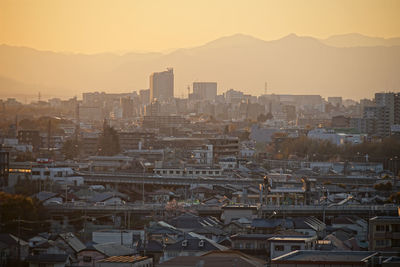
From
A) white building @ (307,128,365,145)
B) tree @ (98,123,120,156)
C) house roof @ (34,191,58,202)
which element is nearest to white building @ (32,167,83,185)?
house roof @ (34,191,58,202)

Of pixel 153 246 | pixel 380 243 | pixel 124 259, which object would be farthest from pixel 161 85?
pixel 124 259

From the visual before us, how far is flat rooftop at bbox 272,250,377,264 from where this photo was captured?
13523 millimetres

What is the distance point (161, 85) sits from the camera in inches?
5118

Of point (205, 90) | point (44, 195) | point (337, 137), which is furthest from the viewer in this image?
point (205, 90)

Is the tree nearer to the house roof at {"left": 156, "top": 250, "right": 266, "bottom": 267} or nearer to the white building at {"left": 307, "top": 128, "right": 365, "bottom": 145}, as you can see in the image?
the white building at {"left": 307, "top": 128, "right": 365, "bottom": 145}

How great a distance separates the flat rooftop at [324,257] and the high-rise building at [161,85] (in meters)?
114

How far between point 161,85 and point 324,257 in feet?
382

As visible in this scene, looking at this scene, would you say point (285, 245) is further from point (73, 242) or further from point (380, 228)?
point (73, 242)

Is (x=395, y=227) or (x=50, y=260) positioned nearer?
(x=50, y=260)

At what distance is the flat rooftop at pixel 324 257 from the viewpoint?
1352 centimetres

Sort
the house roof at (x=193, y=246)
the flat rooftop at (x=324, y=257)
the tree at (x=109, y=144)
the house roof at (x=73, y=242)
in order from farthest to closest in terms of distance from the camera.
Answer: the tree at (x=109, y=144) < the house roof at (x=73, y=242) < the house roof at (x=193, y=246) < the flat rooftop at (x=324, y=257)

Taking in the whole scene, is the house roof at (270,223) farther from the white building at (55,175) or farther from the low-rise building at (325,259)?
the white building at (55,175)

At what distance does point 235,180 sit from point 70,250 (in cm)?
1967

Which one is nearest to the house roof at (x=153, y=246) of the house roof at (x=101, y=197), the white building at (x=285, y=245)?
the white building at (x=285, y=245)
